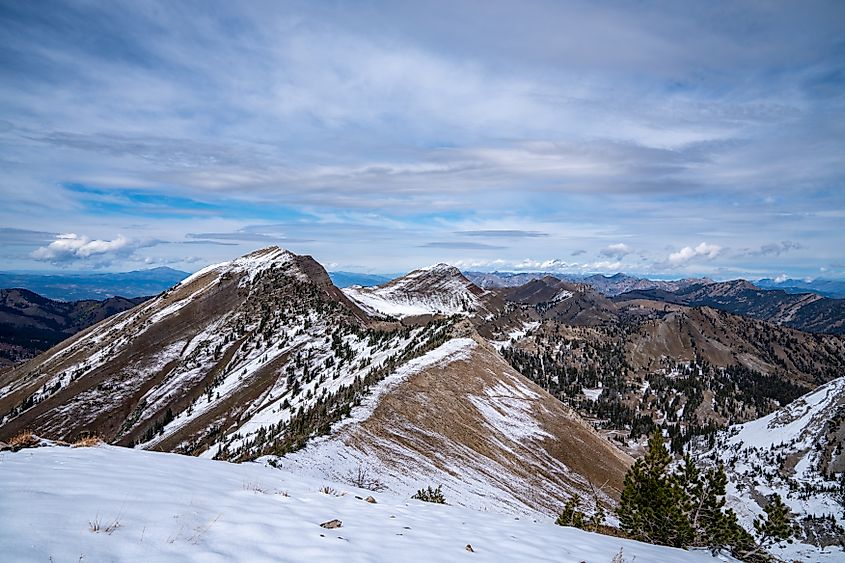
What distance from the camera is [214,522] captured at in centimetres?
780

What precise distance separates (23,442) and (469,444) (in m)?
29.5

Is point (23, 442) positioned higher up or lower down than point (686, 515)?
higher up

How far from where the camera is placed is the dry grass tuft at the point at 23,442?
1119 cm

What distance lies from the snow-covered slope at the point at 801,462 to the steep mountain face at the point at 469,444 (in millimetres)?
90599

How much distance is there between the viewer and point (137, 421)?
6844cm

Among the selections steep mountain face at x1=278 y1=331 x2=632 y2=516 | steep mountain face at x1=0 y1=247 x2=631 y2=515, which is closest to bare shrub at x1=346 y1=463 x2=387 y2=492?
steep mountain face at x1=278 y1=331 x2=632 y2=516

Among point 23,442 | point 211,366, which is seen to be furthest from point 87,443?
point 211,366

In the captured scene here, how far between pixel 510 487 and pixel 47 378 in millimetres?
92034

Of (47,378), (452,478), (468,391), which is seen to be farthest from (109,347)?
(452,478)

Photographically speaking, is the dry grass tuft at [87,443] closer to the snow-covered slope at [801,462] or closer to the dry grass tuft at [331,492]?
the dry grass tuft at [331,492]

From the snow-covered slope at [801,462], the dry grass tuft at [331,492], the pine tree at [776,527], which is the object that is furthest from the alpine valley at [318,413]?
the pine tree at [776,527]

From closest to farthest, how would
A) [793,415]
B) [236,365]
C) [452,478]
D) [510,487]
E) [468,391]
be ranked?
[452,478]
[510,487]
[468,391]
[236,365]
[793,415]

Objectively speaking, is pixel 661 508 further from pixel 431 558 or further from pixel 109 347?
pixel 109 347

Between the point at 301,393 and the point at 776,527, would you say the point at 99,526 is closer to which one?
the point at 776,527
